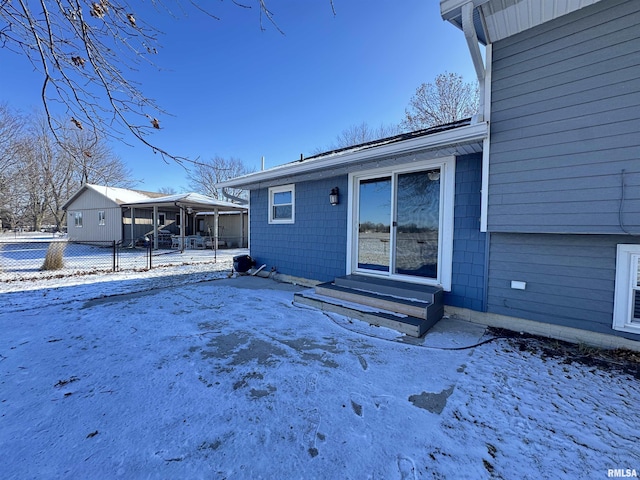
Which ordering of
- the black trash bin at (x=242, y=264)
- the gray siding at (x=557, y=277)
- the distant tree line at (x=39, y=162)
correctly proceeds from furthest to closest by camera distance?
1. the black trash bin at (x=242, y=264)
2. the gray siding at (x=557, y=277)
3. the distant tree line at (x=39, y=162)

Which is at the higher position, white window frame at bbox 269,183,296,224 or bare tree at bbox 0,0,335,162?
bare tree at bbox 0,0,335,162

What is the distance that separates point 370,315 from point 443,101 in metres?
15.1

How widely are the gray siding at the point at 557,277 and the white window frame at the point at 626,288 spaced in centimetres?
4

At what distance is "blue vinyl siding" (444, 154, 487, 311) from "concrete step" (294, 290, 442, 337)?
21.9 inches

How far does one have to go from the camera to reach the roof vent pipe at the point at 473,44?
284 cm

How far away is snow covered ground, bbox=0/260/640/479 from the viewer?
1.52 meters

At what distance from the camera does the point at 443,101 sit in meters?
14.6

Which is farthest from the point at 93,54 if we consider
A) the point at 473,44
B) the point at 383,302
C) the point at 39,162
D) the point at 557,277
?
the point at 39,162

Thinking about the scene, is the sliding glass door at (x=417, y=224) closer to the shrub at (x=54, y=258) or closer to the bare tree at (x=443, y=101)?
the shrub at (x=54, y=258)

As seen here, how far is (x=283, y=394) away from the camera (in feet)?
7.00

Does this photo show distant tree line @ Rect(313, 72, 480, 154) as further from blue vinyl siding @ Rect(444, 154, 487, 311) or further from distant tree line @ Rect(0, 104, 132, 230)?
distant tree line @ Rect(0, 104, 132, 230)

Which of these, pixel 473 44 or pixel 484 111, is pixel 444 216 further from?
pixel 473 44

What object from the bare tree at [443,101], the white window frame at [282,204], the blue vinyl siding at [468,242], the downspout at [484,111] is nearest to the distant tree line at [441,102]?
the bare tree at [443,101]

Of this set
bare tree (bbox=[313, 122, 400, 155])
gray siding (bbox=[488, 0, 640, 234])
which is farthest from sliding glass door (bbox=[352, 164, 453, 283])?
bare tree (bbox=[313, 122, 400, 155])
